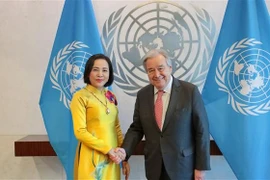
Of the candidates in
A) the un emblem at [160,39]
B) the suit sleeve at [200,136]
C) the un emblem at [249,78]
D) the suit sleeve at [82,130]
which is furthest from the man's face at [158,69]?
the un emblem at [160,39]

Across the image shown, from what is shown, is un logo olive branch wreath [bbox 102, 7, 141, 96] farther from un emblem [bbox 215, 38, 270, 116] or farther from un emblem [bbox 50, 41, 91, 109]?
un emblem [bbox 215, 38, 270, 116]

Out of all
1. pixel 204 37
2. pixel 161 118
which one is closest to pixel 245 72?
pixel 204 37

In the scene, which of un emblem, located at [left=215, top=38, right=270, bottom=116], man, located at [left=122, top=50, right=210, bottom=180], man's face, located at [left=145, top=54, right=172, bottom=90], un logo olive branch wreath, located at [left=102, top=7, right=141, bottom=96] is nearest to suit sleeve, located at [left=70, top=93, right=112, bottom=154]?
man, located at [left=122, top=50, right=210, bottom=180]

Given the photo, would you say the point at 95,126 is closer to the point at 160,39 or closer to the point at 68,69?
the point at 68,69

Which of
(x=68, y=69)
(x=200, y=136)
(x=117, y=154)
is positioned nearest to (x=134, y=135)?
(x=117, y=154)

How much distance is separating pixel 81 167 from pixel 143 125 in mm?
432

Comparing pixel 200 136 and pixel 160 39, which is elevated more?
pixel 160 39

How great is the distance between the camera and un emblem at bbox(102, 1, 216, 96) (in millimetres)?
2291

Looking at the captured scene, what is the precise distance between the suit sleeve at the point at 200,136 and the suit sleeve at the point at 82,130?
501mm

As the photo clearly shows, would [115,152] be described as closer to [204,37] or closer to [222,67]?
[222,67]

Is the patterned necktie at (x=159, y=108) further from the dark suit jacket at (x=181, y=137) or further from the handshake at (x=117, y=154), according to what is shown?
the handshake at (x=117, y=154)

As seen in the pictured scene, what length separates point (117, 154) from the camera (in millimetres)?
1620

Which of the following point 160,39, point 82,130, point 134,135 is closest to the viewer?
point 82,130

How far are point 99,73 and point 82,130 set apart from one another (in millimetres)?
340
